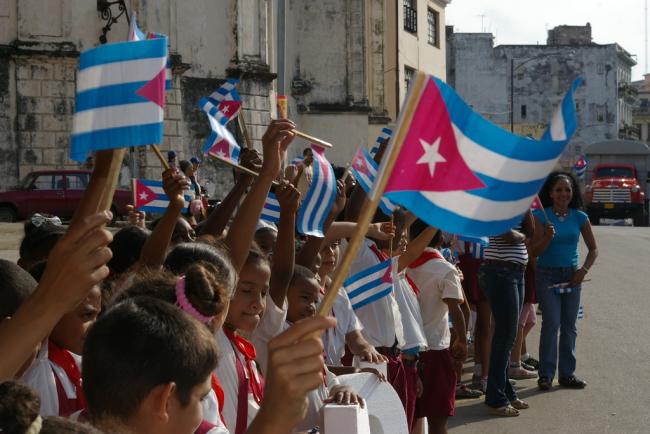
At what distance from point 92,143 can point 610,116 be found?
3176 inches

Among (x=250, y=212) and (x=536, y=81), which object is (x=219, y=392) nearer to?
(x=250, y=212)

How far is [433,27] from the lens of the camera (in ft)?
153

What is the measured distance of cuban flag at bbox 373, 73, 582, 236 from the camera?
3049 millimetres

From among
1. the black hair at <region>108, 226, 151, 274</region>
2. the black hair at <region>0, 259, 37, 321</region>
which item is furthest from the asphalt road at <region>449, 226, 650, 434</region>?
the black hair at <region>0, 259, 37, 321</region>

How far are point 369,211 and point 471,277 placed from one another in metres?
7.99

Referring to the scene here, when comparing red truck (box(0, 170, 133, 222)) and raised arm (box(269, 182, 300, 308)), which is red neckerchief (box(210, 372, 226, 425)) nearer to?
raised arm (box(269, 182, 300, 308))

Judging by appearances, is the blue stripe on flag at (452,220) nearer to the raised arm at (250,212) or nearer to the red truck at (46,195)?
the raised arm at (250,212)

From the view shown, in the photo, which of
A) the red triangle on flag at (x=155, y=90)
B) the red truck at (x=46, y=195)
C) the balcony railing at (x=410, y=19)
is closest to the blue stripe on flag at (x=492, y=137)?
the red triangle on flag at (x=155, y=90)

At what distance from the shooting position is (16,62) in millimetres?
22516

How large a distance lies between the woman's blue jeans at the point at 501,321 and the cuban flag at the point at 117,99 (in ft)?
19.3

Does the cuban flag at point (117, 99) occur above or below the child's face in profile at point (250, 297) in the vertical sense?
above

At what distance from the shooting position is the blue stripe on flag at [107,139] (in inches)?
120

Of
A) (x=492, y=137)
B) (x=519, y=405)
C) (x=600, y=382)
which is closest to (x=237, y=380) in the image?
(x=492, y=137)

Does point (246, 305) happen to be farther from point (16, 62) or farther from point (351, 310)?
point (16, 62)
